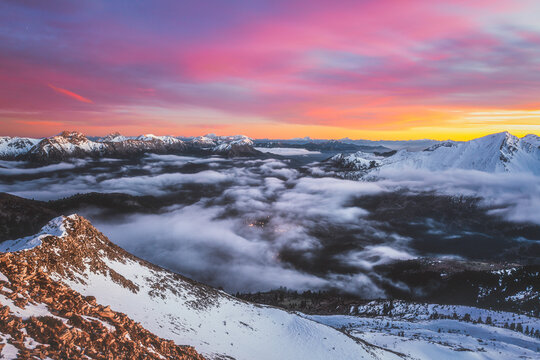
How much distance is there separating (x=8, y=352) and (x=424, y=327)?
17297cm

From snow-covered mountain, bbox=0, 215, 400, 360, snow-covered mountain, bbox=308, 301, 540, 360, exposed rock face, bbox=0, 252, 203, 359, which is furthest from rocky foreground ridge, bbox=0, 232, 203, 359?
snow-covered mountain, bbox=308, 301, 540, 360

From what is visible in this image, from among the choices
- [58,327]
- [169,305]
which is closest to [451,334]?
[169,305]

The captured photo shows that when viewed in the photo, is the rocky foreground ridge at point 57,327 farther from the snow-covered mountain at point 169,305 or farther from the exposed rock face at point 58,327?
the snow-covered mountain at point 169,305

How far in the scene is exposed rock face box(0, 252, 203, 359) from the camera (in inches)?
577

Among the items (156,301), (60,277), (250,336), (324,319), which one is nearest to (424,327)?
(324,319)

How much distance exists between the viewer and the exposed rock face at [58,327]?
14664 millimetres

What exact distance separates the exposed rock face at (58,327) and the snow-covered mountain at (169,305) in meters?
1.08

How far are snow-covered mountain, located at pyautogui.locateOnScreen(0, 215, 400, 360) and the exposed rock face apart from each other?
1.08 m

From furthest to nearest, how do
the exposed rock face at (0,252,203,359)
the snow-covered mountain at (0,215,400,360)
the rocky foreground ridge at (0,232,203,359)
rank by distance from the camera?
the snow-covered mountain at (0,215,400,360) → the exposed rock face at (0,252,203,359) → the rocky foreground ridge at (0,232,203,359)

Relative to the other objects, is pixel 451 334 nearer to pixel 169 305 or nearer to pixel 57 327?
pixel 169 305

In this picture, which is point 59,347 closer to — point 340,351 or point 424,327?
point 340,351

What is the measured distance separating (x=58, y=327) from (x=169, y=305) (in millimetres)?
28514

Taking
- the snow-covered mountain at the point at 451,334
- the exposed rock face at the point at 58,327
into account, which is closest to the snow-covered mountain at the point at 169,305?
the exposed rock face at the point at 58,327

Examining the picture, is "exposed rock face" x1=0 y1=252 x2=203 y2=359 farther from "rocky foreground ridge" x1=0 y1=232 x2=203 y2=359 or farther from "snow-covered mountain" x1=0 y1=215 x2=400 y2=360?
"snow-covered mountain" x1=0 y1=215 x2=400 y2=360
